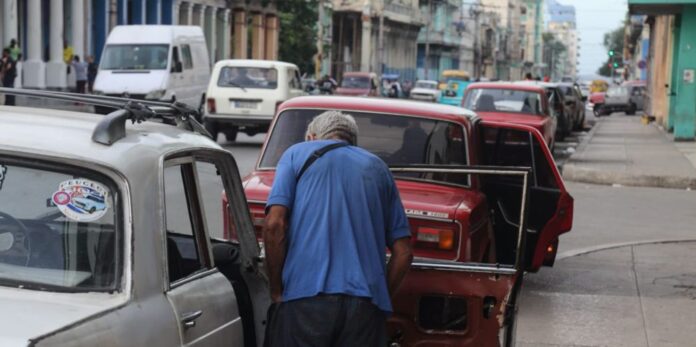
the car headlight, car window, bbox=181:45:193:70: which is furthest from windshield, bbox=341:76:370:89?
the car headlight

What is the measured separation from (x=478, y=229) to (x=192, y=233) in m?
3.78

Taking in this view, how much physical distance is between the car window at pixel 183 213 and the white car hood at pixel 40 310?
0.67 meters

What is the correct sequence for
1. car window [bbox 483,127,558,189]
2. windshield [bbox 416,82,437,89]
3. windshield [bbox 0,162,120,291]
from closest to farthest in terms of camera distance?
windshield [bbox 0,162,120,291], car window [bbox 483,127,558,189], windshield [bbox 416,82,437,89]

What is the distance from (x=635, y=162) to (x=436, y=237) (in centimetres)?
1701

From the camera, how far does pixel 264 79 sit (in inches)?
1045

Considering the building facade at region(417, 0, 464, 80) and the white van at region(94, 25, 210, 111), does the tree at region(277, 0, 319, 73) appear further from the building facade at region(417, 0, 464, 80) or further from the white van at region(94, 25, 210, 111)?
the building facade at region(417, 0, 464, 80)

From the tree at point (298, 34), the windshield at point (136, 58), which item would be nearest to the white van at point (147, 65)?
the windshield at point (136, 58)

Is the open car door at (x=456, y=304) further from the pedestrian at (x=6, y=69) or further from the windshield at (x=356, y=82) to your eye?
the windshield at (x=356, y=82)

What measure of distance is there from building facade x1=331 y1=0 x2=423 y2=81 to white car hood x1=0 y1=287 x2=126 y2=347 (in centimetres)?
8186

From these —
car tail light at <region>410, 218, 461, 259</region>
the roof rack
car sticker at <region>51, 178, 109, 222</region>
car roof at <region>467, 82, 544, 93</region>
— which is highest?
the roof rack

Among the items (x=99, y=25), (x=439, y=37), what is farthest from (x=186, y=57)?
(x=439, y=37)

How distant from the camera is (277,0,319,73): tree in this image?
66.0 m

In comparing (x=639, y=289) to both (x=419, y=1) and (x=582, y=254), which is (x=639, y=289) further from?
(x=419, y=1)

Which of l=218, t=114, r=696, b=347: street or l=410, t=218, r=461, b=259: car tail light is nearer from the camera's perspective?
l=410, t=218, r=461, b=259: car tail light
